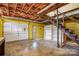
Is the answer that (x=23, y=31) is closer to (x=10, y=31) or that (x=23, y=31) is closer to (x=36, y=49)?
(x=10, y=31)

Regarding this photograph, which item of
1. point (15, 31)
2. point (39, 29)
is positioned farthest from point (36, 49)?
point (15, 31)

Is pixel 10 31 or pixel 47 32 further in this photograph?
pixel 47 32

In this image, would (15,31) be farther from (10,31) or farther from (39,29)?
(39,29)

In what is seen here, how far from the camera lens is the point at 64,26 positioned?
211cm

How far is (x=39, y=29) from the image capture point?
2.21 metres

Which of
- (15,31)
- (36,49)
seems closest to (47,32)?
(36,49)

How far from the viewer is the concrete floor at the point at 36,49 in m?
2.10

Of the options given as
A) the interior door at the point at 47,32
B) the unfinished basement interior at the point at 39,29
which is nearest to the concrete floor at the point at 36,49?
the unfinished basement interior at the point at 39,29

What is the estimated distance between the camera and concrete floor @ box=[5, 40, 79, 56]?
2.10 metres

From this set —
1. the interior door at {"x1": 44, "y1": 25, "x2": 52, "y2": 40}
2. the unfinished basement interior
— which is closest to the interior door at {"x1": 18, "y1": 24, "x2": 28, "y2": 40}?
the unfinished basement interior

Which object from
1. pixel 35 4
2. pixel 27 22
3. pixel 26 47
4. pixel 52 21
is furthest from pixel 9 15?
pixel 52 21

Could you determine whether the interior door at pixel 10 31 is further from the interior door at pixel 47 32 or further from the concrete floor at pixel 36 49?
the interior door at pixel 47 32

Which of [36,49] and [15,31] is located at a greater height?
[15,31]

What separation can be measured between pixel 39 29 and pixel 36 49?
0.38 m
